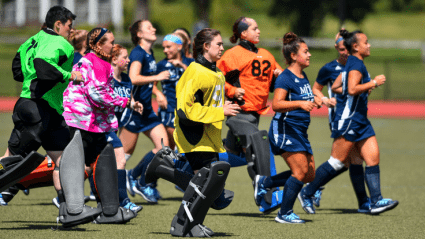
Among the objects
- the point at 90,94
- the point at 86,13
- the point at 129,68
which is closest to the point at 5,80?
the point at 86,13

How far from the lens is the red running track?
72.6 feet

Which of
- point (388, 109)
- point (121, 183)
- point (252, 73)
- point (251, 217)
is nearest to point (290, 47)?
point (252, 73)

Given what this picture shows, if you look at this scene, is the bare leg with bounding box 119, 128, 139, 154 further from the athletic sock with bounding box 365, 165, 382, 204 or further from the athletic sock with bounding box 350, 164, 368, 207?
the athletic sock with bounding box 365, 165, 382, 204

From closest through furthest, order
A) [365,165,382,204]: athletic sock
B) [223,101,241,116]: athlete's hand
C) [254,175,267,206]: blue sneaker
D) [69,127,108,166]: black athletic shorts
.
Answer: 1. [223,101,241,116]: athlete's hand
2. [69,127,108,166]: black athletic shorts
3. [254,175,267,206]: blue sneaker
4. [365,165,382,204]: athletic sock

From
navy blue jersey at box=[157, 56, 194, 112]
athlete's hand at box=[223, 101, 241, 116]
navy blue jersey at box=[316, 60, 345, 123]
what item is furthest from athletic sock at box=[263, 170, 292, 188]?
navy blue jersey at box=[157, 56, 194, 112]

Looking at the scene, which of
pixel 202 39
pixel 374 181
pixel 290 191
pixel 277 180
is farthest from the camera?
pixel 374 181

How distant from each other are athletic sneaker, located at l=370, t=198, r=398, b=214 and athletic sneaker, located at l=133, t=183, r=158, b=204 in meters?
2.47

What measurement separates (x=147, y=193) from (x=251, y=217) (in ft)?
5.13

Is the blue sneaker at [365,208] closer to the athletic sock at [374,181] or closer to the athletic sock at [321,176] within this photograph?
the athletic sock at [374,181]

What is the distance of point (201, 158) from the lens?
A: 5707mm

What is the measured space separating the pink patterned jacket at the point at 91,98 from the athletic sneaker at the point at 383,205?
114 inches

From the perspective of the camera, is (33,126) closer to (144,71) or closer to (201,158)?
(201,158)

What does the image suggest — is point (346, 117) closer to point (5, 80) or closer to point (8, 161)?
point (8, 161)

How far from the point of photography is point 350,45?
24.3 feet
